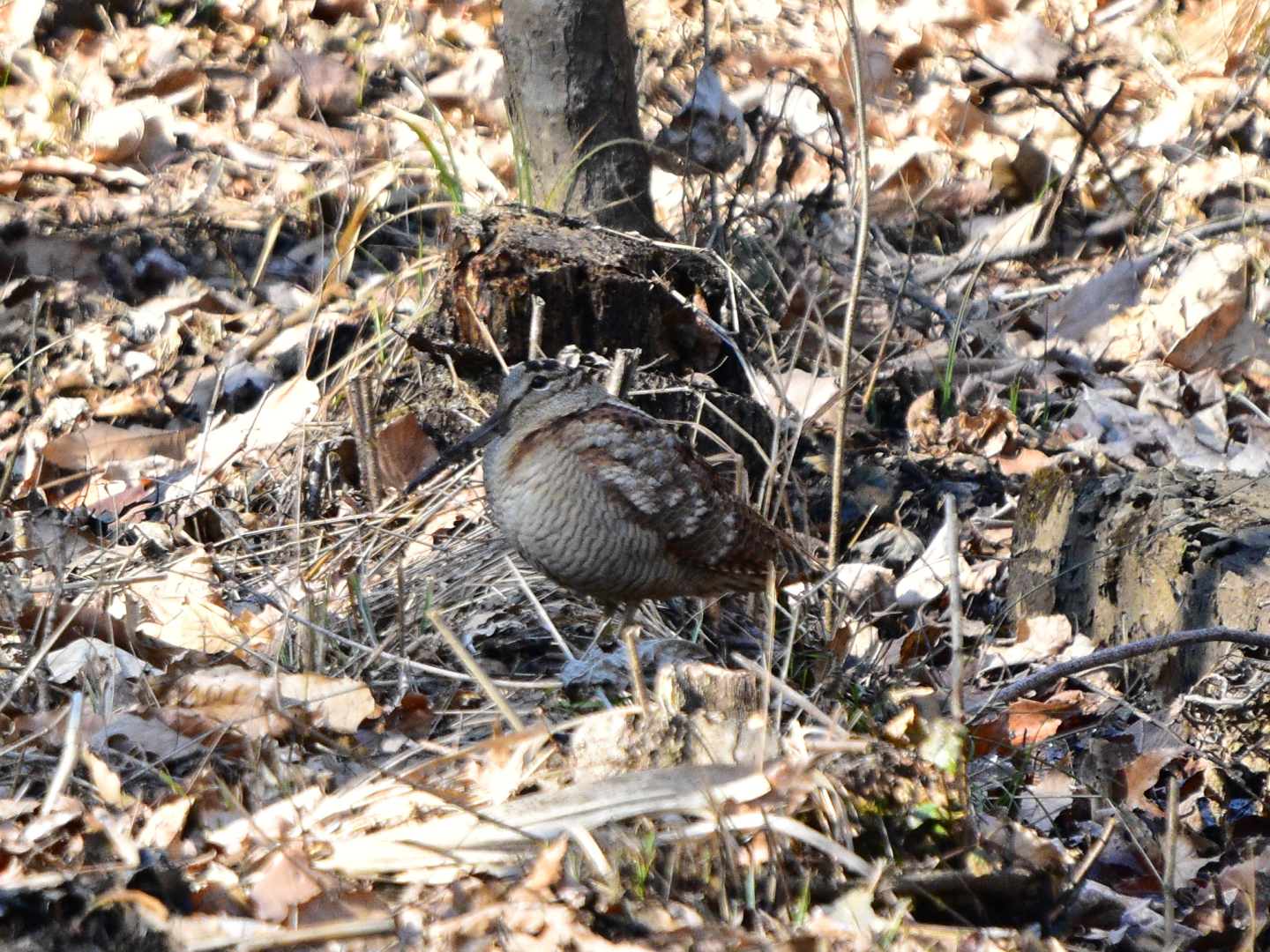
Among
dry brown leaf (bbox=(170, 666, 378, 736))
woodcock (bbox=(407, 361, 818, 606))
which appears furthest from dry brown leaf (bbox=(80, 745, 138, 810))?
woodcock (bbox=(407, 361, 818, 606))

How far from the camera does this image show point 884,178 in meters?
6.07

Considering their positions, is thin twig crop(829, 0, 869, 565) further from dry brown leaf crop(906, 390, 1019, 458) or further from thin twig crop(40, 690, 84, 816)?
thin twig crop(40, 690, 84, 816)

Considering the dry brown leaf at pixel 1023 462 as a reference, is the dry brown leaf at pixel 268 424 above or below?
below

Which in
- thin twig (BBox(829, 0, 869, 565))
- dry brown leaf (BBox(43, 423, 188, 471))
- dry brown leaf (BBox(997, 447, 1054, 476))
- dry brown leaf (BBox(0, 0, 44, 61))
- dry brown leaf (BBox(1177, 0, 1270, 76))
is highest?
dry brown leaf (BBox(1177, 0, 1270, 76))

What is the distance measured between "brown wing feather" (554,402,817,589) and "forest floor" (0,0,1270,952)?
26 cm

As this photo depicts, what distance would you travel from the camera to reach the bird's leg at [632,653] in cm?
220

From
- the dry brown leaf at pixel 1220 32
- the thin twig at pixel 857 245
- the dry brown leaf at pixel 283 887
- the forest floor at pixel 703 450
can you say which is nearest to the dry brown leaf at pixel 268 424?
the forest floor at pixel 703 450

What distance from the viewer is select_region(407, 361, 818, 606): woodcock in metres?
3.31

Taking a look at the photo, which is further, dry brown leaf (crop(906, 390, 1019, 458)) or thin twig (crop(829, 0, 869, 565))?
dry brown leaf (crop(906, 390, 1019, 458))

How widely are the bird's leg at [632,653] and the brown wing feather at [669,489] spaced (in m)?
0.28

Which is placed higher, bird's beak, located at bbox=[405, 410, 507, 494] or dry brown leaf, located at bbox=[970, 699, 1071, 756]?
bird's beak, located at bbox=[405, 410, 507, 494]

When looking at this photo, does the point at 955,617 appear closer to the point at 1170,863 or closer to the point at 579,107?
the point at 1170,863

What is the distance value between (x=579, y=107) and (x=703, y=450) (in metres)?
1.29

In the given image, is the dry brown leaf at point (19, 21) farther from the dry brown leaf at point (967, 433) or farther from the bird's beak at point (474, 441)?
the dry brown leaf at point (967, 433)
